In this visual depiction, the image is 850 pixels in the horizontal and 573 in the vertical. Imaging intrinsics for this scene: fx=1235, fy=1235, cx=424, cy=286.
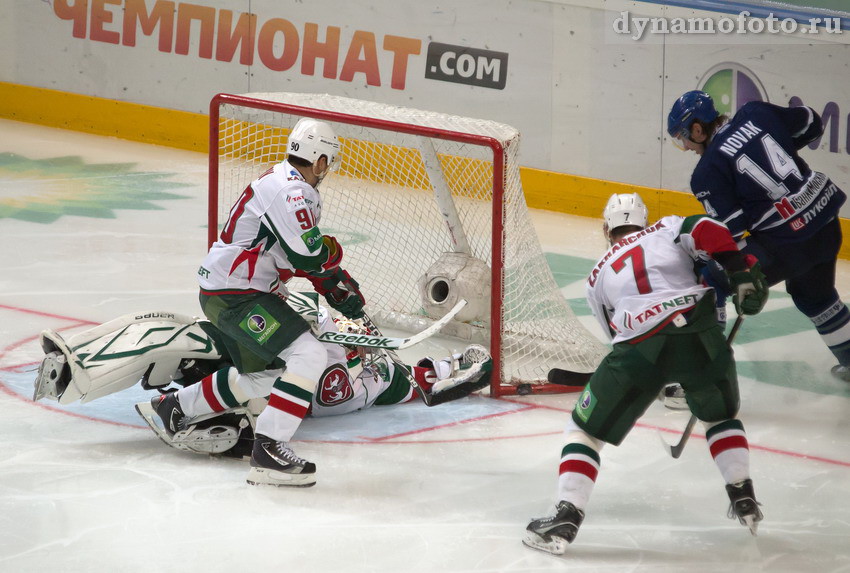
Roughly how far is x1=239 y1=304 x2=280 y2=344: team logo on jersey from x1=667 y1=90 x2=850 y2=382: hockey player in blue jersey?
161 centimetres

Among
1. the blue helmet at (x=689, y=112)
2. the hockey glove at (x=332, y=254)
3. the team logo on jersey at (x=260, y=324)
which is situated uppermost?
the blue helmet at (x=689, y=112)

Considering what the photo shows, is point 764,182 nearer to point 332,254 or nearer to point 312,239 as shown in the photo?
point 332,254

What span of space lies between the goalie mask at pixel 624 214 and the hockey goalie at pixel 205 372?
1.07 metres

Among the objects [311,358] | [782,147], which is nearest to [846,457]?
[782,147]

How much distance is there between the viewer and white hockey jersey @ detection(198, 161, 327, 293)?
378cm

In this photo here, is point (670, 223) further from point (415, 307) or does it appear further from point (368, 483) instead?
point (415, 307)

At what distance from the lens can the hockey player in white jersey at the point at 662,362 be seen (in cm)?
332

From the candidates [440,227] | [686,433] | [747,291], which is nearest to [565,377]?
[686,433]

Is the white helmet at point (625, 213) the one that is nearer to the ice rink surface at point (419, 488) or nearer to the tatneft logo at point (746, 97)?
the ice rink surface at point (419, 488)

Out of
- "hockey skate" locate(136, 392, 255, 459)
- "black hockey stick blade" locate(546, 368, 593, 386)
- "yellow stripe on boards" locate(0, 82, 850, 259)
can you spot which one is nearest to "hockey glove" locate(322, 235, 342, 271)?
"hockey skate" locate(136, 392, 255, 459)

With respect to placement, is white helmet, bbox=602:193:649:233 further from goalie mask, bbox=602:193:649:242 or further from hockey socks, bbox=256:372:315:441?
hockey socks, bbox=256:372:315:441

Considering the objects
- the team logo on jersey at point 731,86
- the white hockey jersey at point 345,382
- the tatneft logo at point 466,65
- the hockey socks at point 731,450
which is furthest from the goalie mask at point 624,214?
the tatneft logo at point 466,65

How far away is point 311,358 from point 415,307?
172 centimetres

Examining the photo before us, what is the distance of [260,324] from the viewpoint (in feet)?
12.6
